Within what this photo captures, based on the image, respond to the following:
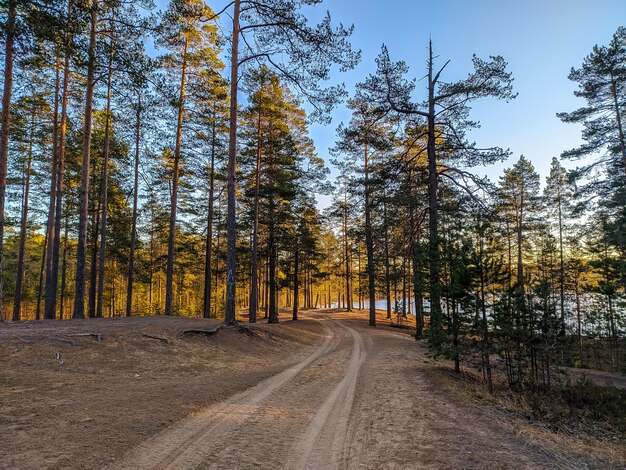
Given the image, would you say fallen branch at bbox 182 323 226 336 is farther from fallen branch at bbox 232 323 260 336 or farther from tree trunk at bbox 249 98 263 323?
tree trunk at bbox 249 98 263 323

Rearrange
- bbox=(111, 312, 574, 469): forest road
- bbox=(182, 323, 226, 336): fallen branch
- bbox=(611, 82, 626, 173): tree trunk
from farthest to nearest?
bbox=(611, 82, 626, 173): tree trunk → bbox=(182, 323, 226, 336): fallen branch → bbox=(111, 312, 574, 469): forest road

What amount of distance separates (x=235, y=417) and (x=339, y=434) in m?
1.97

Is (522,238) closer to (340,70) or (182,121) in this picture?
(340,70)

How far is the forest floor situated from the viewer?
418cm

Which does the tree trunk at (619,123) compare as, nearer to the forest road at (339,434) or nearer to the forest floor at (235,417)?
the forest floor at (235,417)

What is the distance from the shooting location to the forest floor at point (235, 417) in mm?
4180

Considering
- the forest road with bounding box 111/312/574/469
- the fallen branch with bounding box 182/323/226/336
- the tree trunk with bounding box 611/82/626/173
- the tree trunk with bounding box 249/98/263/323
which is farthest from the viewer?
the tree trunk with bounding box 249/98/263/323

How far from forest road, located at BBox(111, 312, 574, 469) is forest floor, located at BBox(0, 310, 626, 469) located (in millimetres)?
24

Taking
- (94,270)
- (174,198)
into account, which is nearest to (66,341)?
(174,198)

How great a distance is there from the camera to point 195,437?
15.6ft

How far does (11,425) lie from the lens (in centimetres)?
460

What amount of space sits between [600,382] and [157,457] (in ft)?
69.4

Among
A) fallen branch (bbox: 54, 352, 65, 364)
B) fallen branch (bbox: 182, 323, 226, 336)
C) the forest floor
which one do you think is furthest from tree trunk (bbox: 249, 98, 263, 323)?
fallen branch (bbox: 54, 352, 65, 364)

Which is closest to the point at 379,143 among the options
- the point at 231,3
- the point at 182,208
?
the point at 231,3
